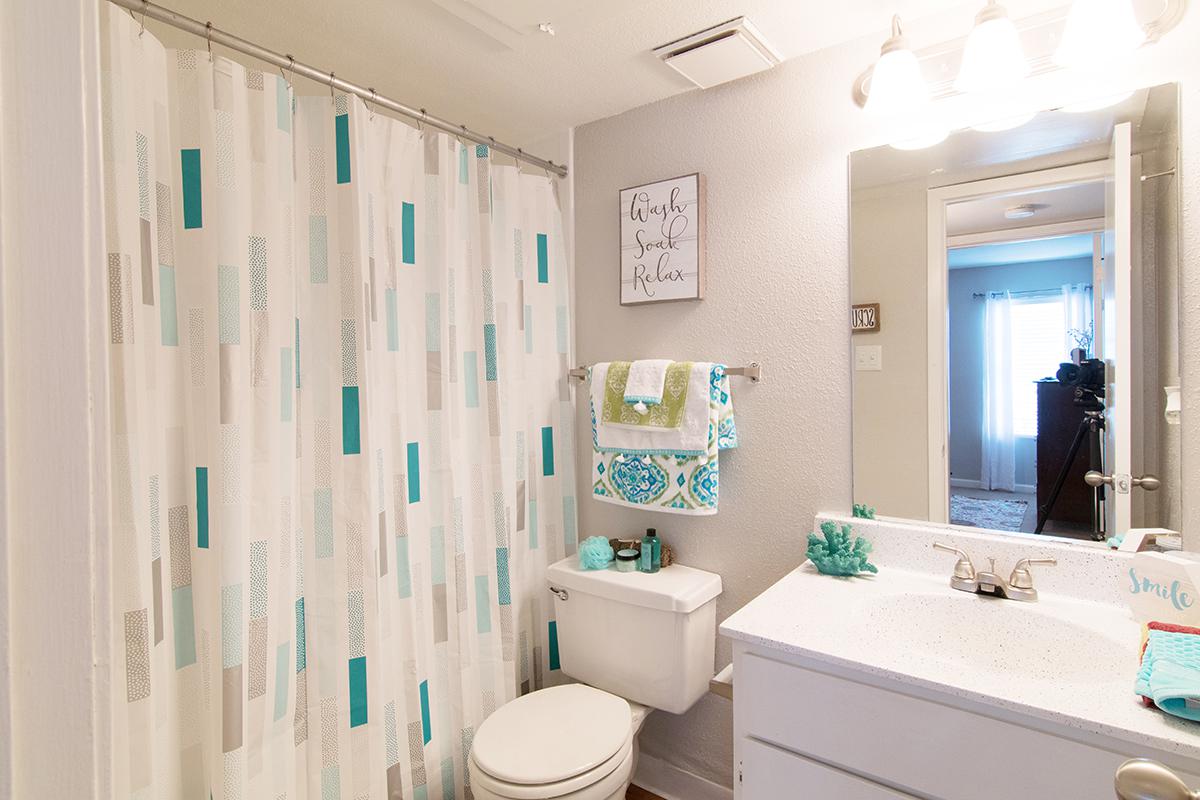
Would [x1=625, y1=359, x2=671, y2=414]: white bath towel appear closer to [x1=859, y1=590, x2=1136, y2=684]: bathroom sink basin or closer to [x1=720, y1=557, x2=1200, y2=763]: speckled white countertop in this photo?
[x1=720, y1=557, x2=1200, y2=763]: speckled white countertop

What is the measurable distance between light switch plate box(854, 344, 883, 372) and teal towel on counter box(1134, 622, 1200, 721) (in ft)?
2.49

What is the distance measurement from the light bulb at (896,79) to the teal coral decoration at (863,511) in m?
0.95

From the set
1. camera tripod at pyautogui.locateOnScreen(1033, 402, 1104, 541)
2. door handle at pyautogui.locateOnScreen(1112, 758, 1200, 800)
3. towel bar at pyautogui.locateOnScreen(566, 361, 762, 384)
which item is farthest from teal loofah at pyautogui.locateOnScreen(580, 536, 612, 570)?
door handle at pyautogui.locateOnScreen(1112, 758, 1200, 800)

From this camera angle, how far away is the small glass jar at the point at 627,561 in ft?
6.01

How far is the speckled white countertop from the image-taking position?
902 millimetres

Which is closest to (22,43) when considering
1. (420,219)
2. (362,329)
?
(362,329)

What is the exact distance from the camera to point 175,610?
1270 millimetres

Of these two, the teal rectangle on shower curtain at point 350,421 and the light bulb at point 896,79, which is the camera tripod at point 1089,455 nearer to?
the light bulb at point 896,79

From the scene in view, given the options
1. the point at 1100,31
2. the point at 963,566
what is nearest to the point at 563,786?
the point at 963,566

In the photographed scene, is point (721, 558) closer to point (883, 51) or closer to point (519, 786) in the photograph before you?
point (519, 786)

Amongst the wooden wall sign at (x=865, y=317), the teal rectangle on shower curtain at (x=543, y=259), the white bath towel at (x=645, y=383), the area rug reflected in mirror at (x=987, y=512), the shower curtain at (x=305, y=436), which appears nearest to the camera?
the shower curtain at (x=305, y=436)

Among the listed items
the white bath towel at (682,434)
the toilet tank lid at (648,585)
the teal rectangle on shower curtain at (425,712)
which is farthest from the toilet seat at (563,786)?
the white bath towel at (682,434)

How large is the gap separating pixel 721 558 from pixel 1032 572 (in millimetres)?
762

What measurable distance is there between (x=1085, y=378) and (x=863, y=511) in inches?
22.0
